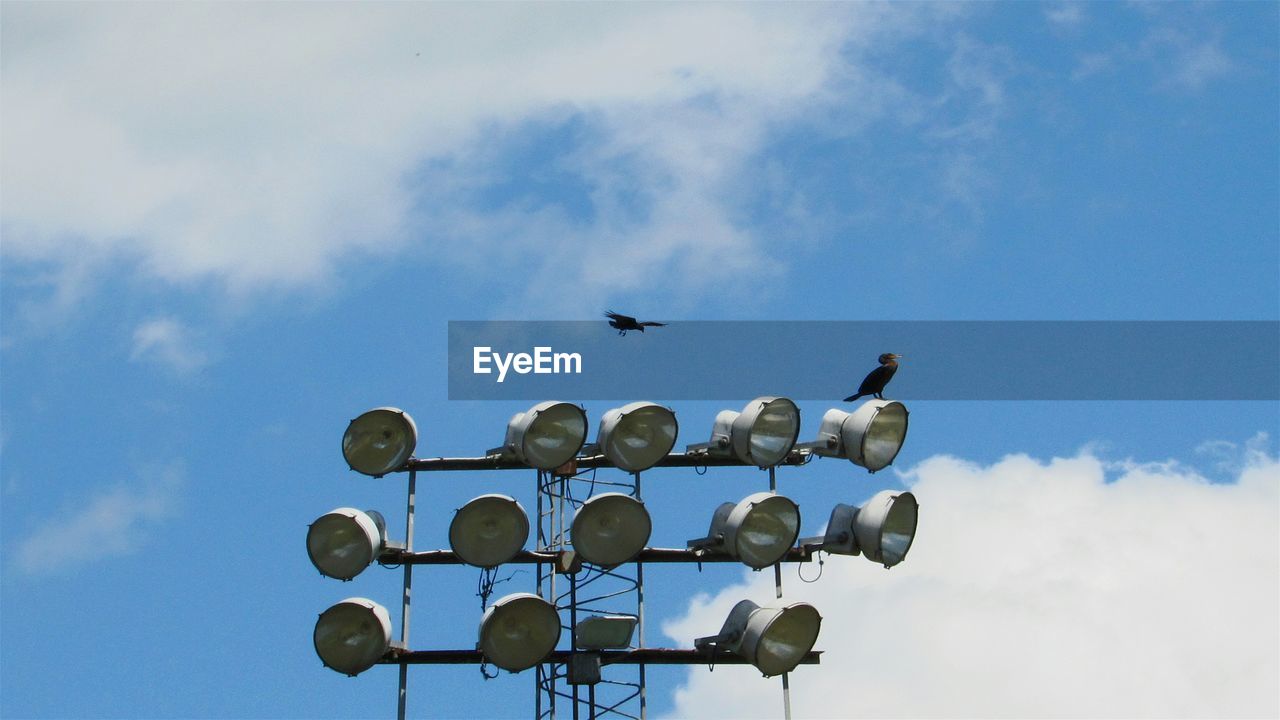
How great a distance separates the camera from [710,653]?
81.1ft

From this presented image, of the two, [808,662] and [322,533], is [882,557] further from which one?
[322,533]

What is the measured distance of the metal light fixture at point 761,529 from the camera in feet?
81.3

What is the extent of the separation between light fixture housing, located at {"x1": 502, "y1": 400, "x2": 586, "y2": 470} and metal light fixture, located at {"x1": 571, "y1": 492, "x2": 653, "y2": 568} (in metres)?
1.14

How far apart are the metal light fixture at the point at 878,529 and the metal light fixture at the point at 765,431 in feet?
4.36

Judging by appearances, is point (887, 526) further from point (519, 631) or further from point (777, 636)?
point (519, 631)

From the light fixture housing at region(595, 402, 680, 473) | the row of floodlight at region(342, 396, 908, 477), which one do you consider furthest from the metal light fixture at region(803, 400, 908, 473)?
the light fixture housing at region(595, 402, 680, 473)

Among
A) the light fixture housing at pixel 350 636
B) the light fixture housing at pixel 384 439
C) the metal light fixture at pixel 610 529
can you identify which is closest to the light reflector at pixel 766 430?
the metal light fixture at pixel 610 529

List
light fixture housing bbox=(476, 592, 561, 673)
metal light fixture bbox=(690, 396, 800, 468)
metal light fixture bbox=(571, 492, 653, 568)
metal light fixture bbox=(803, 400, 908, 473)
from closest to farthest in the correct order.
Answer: light fixture housing bbox=(476, 592, 561, 673), metal light fixture bbox=(571, 492, 653, 568), metal light fixture bbox=(803, 400, 908, 473), metal light fixture bbox=(690, 396, 800, 468)

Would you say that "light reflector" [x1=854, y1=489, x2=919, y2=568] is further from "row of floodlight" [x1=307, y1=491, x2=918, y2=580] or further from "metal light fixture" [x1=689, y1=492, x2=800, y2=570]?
"metal light fixture" [x1=689, y1=492, x2=800, y2=570]

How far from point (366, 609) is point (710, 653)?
504 cm

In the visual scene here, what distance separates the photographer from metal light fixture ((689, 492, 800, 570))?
81.3ft

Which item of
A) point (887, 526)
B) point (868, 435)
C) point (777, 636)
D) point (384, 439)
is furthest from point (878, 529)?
point (384, 439)

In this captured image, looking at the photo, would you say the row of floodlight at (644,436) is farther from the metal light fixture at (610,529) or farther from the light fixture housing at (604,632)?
the light fixture housing at (604,632)

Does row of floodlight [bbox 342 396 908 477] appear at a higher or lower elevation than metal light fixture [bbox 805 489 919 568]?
higher
